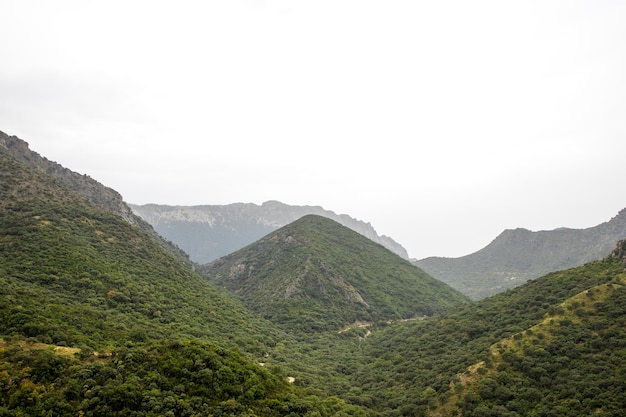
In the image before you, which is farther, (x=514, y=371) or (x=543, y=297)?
(x=543, y=297)

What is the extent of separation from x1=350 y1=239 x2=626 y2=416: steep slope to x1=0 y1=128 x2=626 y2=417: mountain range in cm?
25

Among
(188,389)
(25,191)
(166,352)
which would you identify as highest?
(25,191)

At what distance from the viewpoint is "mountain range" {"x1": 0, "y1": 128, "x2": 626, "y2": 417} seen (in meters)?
A: 38.5

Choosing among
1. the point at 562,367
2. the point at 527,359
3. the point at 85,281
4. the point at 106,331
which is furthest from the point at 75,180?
the point at 562,367

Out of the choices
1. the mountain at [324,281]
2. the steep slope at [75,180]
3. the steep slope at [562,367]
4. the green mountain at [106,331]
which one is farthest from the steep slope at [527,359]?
the steep slope at [75,180]

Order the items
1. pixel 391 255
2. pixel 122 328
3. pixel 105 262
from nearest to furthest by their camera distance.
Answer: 1. pixel 122 328
2. pixel 105 262
3. pixel 391 255

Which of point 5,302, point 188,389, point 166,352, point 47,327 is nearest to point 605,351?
point 188,389

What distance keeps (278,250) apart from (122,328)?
11418 centimetres

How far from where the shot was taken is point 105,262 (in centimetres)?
8281

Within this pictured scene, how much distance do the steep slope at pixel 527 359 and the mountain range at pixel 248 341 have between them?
25 cm

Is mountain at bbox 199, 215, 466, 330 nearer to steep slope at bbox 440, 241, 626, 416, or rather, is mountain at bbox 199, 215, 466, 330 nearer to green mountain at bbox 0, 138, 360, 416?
green mountain at bbox 0, 138, 360, 416

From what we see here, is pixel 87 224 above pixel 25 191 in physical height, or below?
below

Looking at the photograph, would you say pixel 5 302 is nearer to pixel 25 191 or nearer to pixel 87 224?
pixel 87 224

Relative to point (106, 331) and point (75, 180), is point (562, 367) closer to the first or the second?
point (106, 331)
